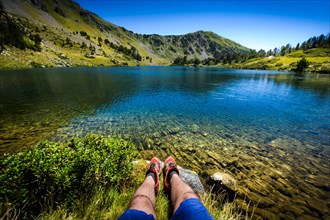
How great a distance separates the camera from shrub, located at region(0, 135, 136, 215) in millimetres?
4020

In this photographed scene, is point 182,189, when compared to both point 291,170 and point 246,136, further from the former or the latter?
point 246,136

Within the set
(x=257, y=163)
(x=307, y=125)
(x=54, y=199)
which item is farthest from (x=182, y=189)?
(x=307, y=125)

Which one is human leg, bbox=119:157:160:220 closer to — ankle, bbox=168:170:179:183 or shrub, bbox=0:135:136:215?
ankle, bbox=168:170:179:183

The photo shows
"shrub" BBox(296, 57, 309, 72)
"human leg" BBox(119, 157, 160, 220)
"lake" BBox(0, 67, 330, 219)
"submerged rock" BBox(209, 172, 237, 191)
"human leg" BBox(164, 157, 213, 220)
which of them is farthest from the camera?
"shrub" BBox(296, 57, 309, 72)

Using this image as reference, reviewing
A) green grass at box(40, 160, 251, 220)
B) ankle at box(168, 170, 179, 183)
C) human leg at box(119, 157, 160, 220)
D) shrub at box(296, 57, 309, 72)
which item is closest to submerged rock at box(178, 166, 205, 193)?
ankle at box(168, 170, 179, 183)

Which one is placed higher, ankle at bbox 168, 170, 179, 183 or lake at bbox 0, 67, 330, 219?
ankle at bbox 168, 170, 179, 183

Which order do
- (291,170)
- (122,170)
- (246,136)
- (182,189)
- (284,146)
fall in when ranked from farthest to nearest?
(246,136), (284,146), (291,170), (122,170), (182,189)

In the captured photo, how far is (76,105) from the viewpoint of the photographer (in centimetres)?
2639

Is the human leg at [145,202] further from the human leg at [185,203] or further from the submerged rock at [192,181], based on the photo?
the submerged rock at [192,181]

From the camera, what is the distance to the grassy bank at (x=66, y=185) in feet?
13.3

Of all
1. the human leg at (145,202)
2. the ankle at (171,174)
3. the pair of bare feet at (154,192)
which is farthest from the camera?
the ankle at (171,174)

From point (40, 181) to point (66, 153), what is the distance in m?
0.99

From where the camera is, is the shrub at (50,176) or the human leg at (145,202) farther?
the shrub at (50,176)

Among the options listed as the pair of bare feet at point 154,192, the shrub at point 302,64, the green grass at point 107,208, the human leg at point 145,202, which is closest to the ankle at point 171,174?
the pair of bare feet at point 154,192
